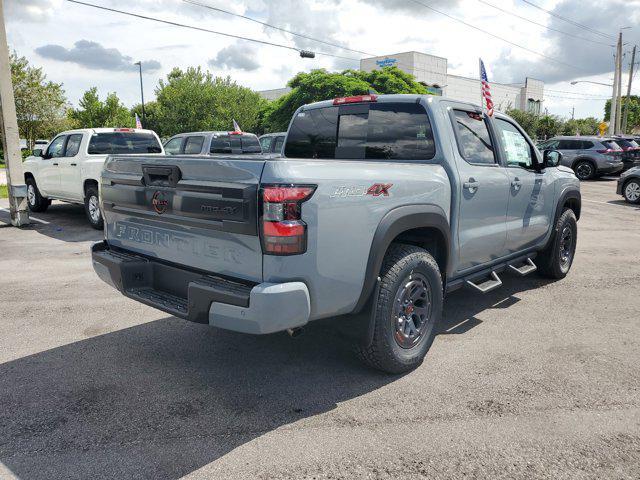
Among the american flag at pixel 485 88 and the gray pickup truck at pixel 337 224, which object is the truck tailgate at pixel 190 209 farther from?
the american flag at pixel 485 88

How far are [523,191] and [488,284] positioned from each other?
3.77ft

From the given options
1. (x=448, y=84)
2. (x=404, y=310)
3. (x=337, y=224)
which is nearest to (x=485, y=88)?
(x=404, y=310)

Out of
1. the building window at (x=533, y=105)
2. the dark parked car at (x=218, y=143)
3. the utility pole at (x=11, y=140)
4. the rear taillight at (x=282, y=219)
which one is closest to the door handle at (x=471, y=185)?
the rear taillight at (x=282, y=219)

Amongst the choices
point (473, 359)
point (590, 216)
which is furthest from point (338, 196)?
point (590, 216)

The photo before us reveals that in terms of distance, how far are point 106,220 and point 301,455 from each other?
2.48 m

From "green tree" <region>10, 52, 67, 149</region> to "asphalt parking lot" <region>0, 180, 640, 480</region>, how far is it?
41.8m

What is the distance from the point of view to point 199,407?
11.0 feet

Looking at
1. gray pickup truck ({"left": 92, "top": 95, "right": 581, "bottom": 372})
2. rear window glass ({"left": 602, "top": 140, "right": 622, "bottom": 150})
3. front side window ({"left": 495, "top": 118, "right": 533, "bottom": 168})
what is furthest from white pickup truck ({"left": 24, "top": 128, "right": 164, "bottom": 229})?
rear window glass ({"left": 602, "top": 140, "right": 622, "bottom": 150})

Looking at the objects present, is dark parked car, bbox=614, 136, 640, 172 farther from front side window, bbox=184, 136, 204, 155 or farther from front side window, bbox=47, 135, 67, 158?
front side window, bbox=47, 135, 67, 158

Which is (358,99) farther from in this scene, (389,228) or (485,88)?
(485,88)

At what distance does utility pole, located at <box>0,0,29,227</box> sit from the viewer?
32.5 ft

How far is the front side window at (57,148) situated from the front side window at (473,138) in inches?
354

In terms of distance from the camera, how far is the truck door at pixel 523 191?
16.6 ft

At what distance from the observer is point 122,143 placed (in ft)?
34.2
